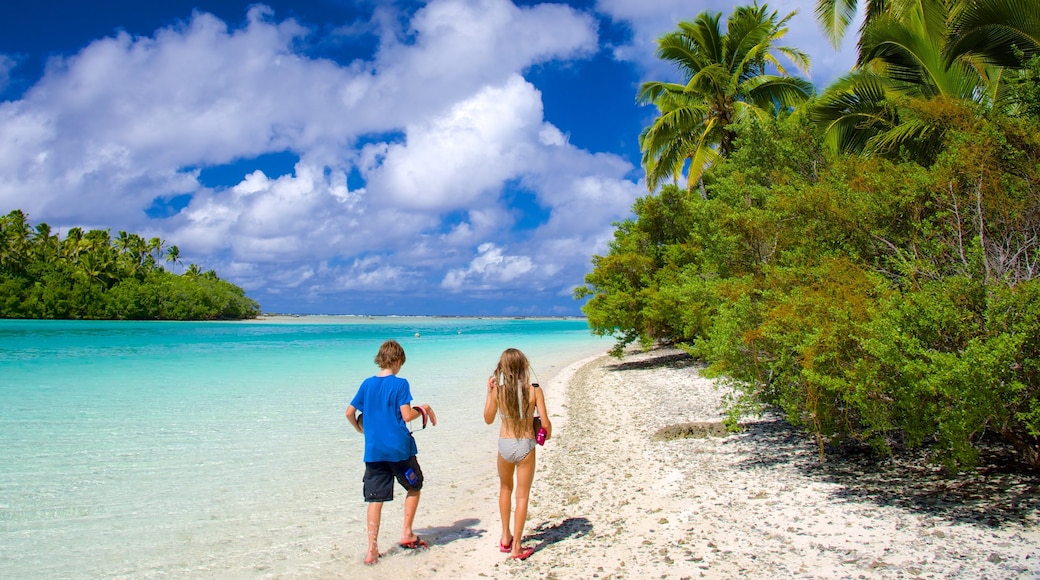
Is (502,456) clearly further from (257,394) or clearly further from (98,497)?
(257,394)

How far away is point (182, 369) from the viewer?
23594 mm

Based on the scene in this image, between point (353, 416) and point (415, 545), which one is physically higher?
point (353, 416)

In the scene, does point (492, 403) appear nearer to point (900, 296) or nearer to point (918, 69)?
point (900, 296)

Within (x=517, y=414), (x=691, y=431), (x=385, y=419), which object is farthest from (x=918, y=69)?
(x=385, y=419)

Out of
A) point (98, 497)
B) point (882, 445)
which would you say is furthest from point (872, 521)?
point (98, 497)

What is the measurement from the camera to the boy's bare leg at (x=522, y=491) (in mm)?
4668

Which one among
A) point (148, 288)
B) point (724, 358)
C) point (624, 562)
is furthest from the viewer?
point (148, 288)

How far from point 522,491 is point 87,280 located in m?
92.1

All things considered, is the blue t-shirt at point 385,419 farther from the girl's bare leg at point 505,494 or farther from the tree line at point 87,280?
the tree line at point 87,280

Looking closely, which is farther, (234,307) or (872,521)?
(234,307)

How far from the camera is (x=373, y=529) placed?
4.85m

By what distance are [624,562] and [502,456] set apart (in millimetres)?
1242

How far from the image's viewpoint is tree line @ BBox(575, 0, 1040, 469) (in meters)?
4.51

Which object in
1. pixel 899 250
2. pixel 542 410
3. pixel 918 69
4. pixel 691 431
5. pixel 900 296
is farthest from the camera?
pixel 918 69
